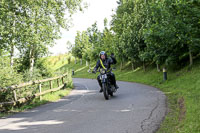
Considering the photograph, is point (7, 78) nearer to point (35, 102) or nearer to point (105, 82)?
A: point (35, 102)

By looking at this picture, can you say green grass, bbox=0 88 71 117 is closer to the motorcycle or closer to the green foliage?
the green foliage

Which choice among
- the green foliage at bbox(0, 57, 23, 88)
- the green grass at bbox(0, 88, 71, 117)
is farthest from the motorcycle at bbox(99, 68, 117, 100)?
the green foliage at bbox(0, 57, 23, 88)

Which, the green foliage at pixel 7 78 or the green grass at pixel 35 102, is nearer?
the green grass at pixel 35 102

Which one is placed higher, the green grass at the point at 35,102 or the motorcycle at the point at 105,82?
the motorcycle at the point at 105,82

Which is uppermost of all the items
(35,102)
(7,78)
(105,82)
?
(7,78)

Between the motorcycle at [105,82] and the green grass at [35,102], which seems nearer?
the green grass at [35,102]

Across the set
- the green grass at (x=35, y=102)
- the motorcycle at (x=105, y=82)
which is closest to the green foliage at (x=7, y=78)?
the green grass at (x=35, y=102)

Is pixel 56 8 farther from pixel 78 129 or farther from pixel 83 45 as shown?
pixel 83 45

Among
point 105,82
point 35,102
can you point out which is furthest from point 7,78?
point 105,82

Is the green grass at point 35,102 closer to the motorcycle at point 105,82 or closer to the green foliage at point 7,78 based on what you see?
the green foliage at point 7,78

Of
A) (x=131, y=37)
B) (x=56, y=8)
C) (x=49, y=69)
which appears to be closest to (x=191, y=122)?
(x=49, y=69)

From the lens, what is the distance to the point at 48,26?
1850cm

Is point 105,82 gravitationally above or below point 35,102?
above

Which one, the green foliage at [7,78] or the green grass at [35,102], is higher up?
the green foliage at [7,78]
